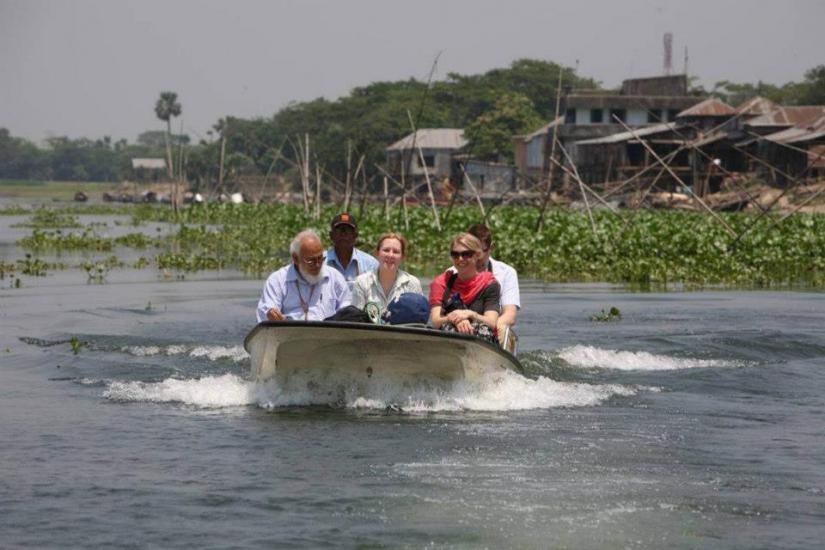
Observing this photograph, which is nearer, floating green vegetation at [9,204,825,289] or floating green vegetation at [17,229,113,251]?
floating green vegetation at [9,204,825,289]

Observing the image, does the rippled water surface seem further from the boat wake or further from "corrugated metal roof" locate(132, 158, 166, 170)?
"corrugated metal roof" locate(132, 158, 166, 170)

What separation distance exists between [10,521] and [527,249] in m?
21.9

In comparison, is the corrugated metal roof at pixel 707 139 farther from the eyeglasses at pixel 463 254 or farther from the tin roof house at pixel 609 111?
the eyeglasses at pixel 463 254

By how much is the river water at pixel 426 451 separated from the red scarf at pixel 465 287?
722 mm

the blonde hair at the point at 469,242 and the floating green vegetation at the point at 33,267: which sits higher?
the blonde hair at the point at 469,242

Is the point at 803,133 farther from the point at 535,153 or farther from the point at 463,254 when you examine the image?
the point at 463,254

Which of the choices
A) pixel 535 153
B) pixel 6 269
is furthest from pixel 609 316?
pixel 535 153

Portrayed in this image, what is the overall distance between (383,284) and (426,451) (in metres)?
1.84

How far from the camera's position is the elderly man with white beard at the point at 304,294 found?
37.5ft

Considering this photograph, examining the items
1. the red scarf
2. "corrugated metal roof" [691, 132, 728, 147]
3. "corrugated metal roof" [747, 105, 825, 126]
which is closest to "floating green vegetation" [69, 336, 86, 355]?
the red scarf

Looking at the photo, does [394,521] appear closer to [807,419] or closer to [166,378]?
[807,419]

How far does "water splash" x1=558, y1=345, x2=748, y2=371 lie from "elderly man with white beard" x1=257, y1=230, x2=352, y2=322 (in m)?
3.98

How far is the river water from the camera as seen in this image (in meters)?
7.92

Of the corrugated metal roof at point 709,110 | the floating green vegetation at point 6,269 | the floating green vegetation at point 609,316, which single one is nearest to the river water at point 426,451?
the floating green vegetation at point 609,316
